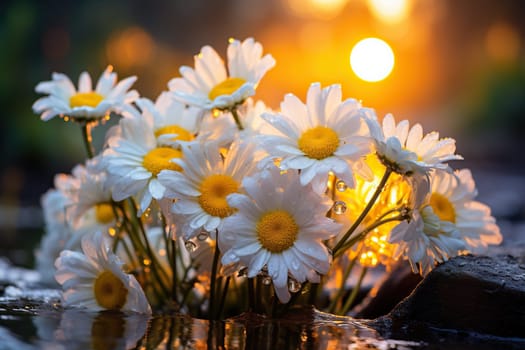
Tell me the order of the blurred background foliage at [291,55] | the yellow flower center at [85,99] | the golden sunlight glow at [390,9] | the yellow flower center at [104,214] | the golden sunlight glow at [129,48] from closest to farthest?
the yellow flower center at [85,99] → the yellow flower center at [104,214] → the blurred background foliage at [291,55] → the golden sunlight glow at [129,48] → the golden sunlight glow at [390,9]

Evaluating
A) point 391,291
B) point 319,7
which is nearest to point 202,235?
point 391,291

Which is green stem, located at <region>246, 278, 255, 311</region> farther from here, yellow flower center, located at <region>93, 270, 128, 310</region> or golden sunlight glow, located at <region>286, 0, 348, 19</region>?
golden sunlight glow, located at <region>286, 0, 348, 19</region>

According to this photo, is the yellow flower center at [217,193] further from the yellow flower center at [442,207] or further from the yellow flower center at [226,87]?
the yellow flower center at [442,207]

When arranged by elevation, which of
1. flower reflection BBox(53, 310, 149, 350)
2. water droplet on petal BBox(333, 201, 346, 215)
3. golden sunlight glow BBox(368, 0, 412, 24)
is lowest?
flower reflection BBox(53, 310, 149, 350)

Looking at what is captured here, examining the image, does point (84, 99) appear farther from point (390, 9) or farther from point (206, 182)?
point (390, 9)

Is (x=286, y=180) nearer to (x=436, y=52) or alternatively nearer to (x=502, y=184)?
(x=502, y=184)

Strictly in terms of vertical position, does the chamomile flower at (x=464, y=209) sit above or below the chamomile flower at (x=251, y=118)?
below

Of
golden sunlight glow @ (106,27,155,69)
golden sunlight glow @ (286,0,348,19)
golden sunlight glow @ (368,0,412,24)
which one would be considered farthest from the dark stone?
golden sunlight glow @ (286,0,348,19)

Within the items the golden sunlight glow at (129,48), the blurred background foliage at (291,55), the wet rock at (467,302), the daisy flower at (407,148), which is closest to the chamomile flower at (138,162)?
the daisy flower at (407,148)

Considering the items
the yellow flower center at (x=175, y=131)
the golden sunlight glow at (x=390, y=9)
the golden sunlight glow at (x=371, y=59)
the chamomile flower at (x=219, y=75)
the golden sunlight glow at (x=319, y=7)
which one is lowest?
the yellow flower center at (x=175, y=131)
